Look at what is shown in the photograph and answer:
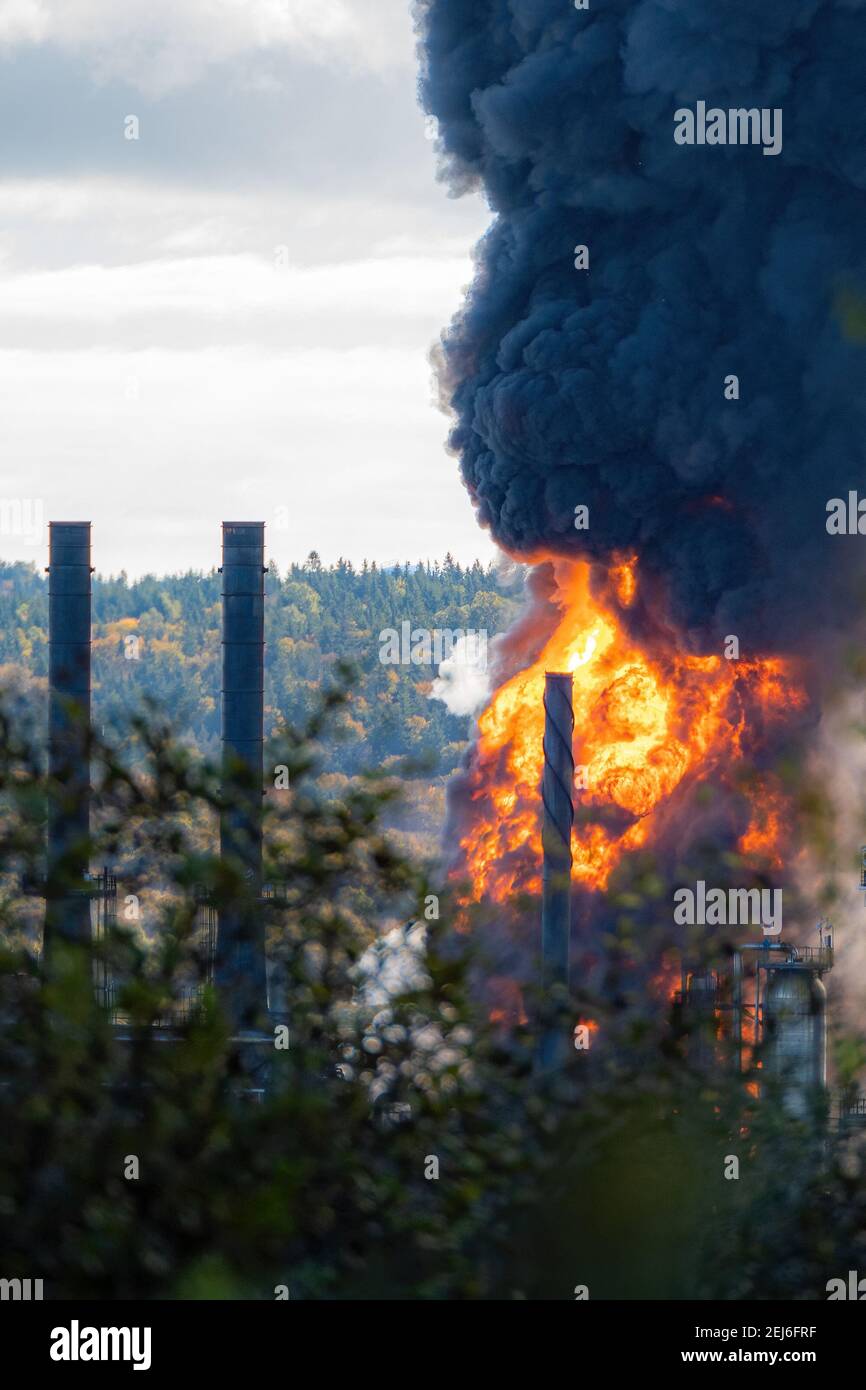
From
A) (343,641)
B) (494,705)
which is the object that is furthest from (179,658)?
(494,705)

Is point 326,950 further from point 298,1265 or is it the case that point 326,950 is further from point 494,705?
point 494,705

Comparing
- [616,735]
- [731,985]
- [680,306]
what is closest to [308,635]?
[616,735]

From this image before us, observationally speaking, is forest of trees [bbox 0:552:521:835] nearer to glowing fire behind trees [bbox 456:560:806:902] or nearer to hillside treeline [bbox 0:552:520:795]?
hillside treeline [bbox 0:552:520:795]

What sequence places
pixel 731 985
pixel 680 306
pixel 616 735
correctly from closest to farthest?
pixel 731 985 < pixel 680 306 < pixel 616 735

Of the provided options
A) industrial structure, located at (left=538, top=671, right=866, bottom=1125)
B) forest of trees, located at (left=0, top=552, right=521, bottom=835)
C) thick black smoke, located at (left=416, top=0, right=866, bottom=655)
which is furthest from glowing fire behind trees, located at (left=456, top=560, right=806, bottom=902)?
forest of trees, located at (left=0, top=552, right=521, bottom=835)

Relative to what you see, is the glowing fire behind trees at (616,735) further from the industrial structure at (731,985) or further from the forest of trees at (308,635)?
the forest of trees at (308,635)

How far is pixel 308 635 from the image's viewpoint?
10212 centimetres

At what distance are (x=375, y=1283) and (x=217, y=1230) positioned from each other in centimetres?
135

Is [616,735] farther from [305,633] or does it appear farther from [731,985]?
[305,633]

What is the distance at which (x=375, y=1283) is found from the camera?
6488 millimetres

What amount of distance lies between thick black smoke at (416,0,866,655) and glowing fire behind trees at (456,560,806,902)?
133 centimetres

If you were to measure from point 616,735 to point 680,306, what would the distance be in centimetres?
810

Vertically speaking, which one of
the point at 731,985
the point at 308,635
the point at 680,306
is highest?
the point at 308,635

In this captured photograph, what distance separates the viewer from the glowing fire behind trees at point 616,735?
36562 millimetres
